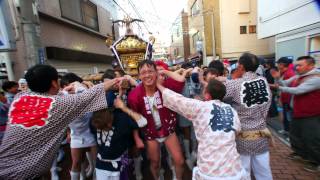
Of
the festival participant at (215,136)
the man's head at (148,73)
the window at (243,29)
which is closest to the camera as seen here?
the festival participant at (215,136)

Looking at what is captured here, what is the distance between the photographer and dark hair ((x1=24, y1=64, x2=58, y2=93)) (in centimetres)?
214

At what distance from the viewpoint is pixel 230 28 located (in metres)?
20.0

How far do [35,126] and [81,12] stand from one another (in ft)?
35.0

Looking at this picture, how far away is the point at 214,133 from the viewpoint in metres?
2.22

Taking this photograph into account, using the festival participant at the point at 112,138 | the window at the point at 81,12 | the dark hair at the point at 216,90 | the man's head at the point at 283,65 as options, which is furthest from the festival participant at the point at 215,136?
the window at the point at 81,12

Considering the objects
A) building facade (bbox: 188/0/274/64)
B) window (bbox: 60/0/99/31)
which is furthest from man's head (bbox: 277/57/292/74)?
building facade (bbox: 188/0/274/64)

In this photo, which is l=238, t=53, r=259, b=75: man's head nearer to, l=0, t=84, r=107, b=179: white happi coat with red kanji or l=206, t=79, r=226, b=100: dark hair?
l=206, t=79, r=226, b=100: dark hair

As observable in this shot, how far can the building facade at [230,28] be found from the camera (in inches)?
779

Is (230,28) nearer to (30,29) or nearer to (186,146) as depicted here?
(186,146)

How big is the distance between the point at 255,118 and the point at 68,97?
2.24 meters

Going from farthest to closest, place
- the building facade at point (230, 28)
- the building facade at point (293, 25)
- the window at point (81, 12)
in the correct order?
1. the building facade at point (230, 28)
2. the window at point (81, 12)
3. the building facade at point (293, 25)

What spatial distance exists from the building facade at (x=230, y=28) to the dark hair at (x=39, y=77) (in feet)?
61.3

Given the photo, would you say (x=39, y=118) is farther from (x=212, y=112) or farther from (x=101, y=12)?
(x=101, y=12)

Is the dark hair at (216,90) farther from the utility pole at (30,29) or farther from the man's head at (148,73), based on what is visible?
the utility pole at (30,29)
